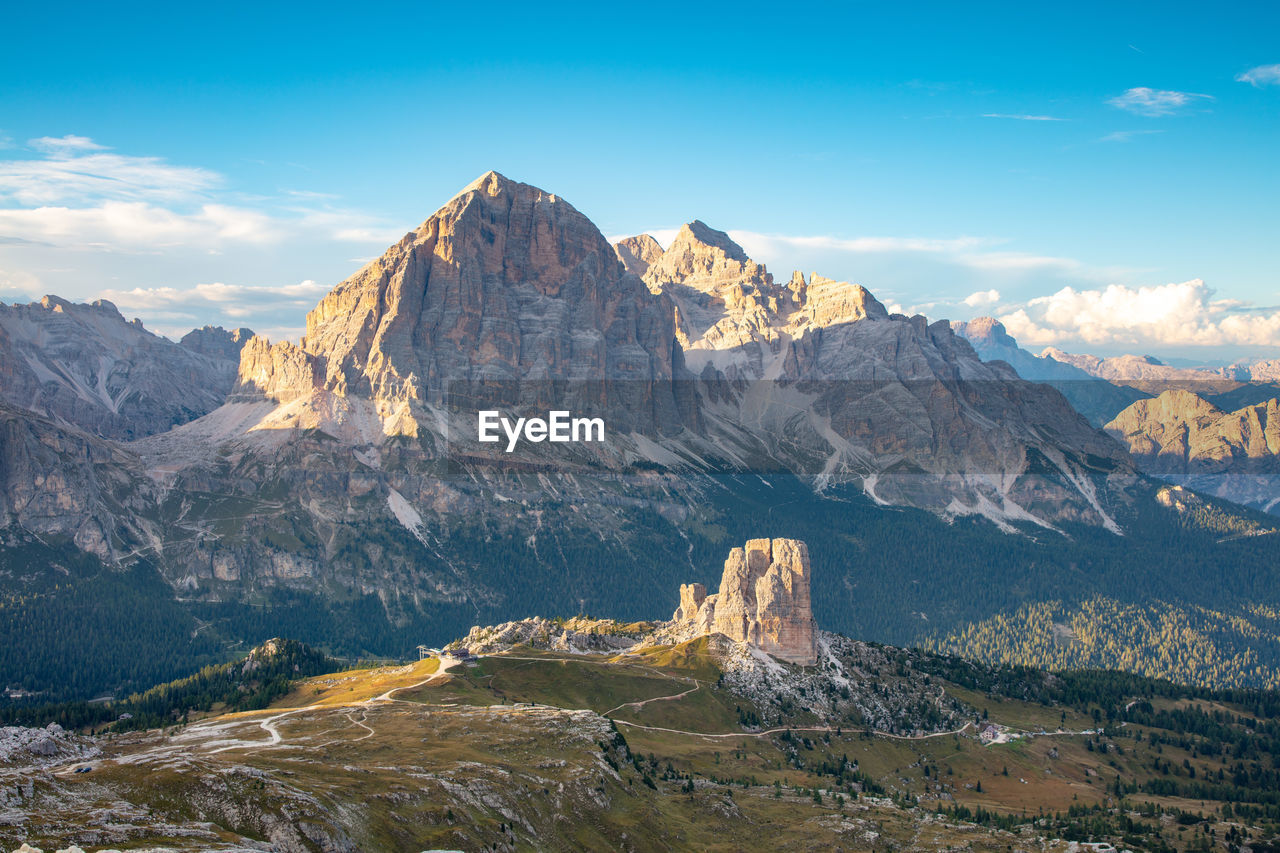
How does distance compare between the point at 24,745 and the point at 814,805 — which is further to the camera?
the point at 814,805

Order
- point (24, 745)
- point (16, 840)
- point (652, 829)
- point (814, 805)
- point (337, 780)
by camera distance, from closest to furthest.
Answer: point (16, 840), point (24, 745), point (337, 780), point (652, 829), point (814, 805)

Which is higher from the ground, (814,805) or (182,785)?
(182,785)

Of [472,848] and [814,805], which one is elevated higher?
[472,848]

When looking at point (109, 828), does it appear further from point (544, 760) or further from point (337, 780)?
point (544, 760)

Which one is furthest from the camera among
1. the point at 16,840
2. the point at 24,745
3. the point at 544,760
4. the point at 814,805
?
the point at 814,805

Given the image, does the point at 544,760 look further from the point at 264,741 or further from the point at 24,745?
the point at 24,745

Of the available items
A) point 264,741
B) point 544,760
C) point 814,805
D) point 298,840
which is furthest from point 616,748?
point 298,840

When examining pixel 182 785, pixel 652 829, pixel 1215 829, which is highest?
pixel 182 785

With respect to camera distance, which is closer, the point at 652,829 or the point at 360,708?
the point at 652,829

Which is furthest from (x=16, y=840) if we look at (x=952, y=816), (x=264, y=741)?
(x=952, y=816)
